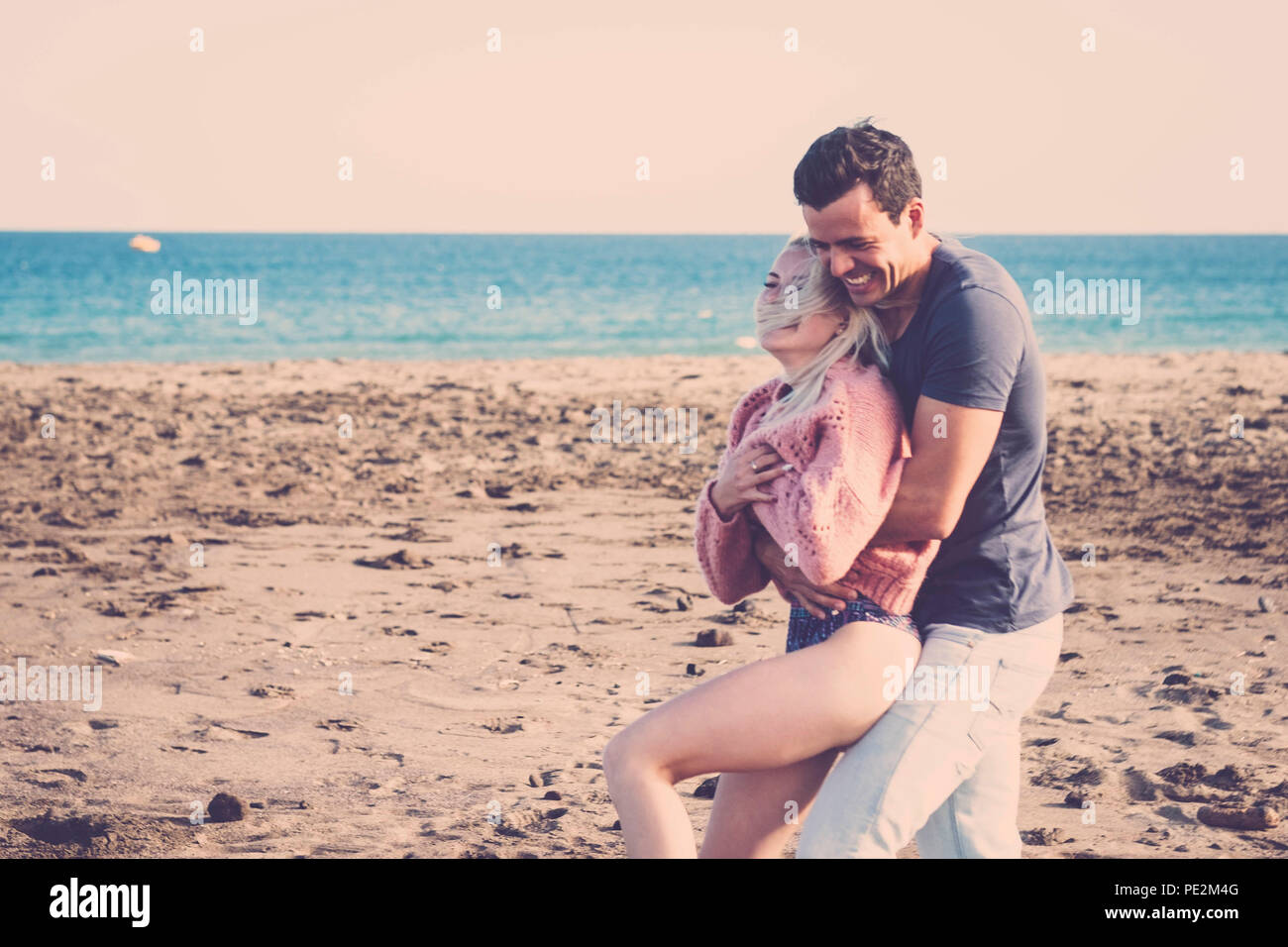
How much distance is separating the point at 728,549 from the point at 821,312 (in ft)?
1.92

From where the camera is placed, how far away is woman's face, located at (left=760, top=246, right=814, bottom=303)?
2863 mm

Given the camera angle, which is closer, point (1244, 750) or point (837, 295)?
point (837, 295)

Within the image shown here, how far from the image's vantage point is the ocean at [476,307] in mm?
26547

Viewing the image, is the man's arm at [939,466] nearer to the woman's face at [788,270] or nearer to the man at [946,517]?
the man at [946,517]

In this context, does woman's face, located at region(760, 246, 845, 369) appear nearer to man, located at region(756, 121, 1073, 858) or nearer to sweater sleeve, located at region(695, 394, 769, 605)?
man, located at region(756, 121, 1073, 858)

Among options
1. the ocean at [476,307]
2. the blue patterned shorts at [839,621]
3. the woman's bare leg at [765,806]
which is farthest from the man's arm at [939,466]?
the ocean at [476,307]

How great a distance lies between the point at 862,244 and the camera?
8.90 ft

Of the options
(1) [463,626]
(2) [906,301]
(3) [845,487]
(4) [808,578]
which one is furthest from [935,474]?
(1) [463,626]

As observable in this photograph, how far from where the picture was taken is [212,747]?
4.88 metres

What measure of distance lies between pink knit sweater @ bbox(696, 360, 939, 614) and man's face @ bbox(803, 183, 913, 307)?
0.63ft

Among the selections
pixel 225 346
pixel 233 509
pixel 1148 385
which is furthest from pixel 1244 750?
pixel 225 346
